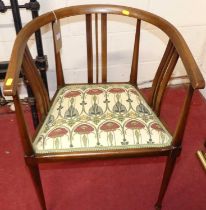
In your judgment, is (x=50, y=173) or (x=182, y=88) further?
(x=182, y=88)

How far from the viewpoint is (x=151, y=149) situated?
0.96 m

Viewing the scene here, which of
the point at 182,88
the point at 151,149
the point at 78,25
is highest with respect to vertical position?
the point at 78,25

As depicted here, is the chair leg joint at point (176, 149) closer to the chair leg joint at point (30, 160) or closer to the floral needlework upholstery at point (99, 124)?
the floral needlework upholstery at point (99, 124)

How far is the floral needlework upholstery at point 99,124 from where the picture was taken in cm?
96

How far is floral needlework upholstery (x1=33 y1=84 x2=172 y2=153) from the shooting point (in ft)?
3.14

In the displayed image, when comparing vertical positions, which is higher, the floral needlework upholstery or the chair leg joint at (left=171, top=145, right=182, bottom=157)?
the floral needlework upholstery

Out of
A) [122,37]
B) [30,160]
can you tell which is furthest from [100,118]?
[122,37]

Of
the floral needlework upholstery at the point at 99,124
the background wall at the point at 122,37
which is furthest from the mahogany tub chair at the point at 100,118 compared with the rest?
Answer: the background wall at the point at 122,37

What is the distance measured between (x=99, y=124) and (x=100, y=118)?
34mm

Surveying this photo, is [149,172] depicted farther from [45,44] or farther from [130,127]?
[45,44]

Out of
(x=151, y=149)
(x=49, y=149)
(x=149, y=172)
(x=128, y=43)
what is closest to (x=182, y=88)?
(x=128, y=43)

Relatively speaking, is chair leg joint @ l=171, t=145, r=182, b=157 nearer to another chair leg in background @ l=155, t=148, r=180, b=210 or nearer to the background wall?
another chair leg in background @ l=155, t=148, r=180, b=210

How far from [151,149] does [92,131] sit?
21 cm

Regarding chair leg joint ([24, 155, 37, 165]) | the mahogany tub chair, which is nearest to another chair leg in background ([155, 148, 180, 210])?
the mahogany tub chair
